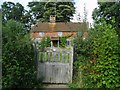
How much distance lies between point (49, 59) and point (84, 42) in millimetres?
636

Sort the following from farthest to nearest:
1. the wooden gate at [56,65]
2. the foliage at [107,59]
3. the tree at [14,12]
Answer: the wooden gate at [56,65], the foliage at [107,59], the tree at [14,12]

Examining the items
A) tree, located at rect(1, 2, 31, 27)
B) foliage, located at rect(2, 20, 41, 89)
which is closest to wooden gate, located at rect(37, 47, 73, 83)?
foliage, located at rect(2, 20, 41, 89)

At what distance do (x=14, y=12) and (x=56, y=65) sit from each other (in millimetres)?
→ 1413

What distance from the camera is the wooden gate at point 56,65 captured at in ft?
12.1

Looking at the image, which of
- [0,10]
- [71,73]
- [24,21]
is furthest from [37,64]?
[0,10]

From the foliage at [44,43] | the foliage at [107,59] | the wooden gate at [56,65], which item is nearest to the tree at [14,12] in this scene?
the foliage at [44,43]

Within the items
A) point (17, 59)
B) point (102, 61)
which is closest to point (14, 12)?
point (17, 59)

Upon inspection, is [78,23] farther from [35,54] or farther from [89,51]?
[35,54]

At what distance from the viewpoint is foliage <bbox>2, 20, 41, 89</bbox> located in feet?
9.61

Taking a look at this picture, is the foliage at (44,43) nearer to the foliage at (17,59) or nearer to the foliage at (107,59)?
the foliage at (17,59)

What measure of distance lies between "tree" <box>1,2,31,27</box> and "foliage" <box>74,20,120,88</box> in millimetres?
806

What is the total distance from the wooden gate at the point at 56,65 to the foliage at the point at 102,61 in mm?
580

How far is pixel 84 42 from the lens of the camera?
3.33 metres

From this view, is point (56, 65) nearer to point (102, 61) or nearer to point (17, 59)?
point (17, 59)
